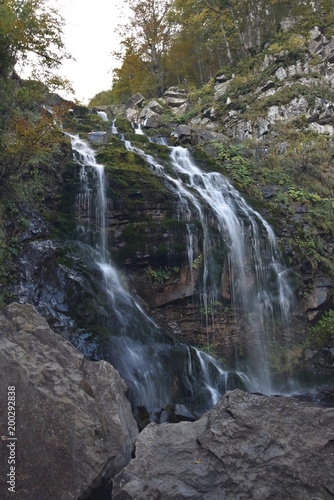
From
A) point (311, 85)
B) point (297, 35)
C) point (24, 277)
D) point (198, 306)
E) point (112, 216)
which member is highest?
point (297, 35)

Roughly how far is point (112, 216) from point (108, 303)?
3218 millimetres

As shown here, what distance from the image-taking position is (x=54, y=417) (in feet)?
14.4

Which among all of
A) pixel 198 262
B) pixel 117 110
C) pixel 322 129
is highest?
pixel 117 110

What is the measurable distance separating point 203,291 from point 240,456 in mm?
6714

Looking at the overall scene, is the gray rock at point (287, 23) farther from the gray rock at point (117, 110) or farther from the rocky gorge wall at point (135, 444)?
the rocky gorge wall at point (135, 444)

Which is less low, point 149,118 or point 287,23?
point 287,23

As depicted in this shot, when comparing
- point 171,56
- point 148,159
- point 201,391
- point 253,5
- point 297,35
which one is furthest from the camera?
point 171,56

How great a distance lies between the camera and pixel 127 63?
30.2 meters

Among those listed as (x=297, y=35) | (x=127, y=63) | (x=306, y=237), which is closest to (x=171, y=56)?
(x=127, y=63)

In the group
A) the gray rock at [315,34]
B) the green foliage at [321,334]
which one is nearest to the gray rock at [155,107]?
the gray rock at [315,34]

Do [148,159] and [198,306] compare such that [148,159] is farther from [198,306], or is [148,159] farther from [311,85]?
[311,85]

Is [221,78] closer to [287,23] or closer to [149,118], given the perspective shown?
[287,23]

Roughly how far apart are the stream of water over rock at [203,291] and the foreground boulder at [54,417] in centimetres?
173

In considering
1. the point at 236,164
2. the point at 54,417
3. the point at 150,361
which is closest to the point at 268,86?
the point at 236,164
